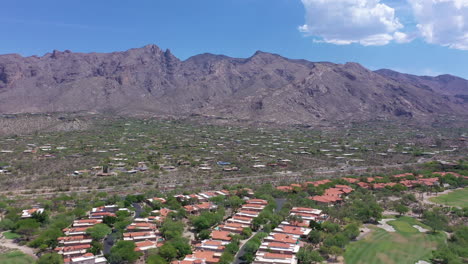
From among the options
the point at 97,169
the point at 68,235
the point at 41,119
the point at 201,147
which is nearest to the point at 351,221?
the point at 68,235

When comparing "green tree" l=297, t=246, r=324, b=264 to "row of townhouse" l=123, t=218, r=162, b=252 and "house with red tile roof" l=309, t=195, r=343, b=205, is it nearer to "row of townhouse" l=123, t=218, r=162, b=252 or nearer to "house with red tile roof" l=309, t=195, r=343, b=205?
"row of townhouse" l=123, t=218, r=162, b=252

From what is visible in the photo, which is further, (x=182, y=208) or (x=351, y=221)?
(x=182, y=208)

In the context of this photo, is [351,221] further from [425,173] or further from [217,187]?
[425,173]

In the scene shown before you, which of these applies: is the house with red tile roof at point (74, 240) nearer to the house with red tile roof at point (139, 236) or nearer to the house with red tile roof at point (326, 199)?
the house with red tile roof at point (139, 236)

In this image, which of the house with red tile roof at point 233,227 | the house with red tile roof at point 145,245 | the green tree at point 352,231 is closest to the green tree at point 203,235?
the house with red tile roof at point 233,227

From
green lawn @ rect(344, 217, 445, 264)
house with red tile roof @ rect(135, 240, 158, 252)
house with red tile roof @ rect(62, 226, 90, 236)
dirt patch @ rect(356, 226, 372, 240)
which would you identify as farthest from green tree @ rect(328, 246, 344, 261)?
house with red tile roof @ rect(62, 226, 90, 236)

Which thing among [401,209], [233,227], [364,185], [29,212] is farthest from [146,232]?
[364,185]

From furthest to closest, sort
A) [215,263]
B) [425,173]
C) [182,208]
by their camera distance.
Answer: [425,173], [182,208], [215,263]
